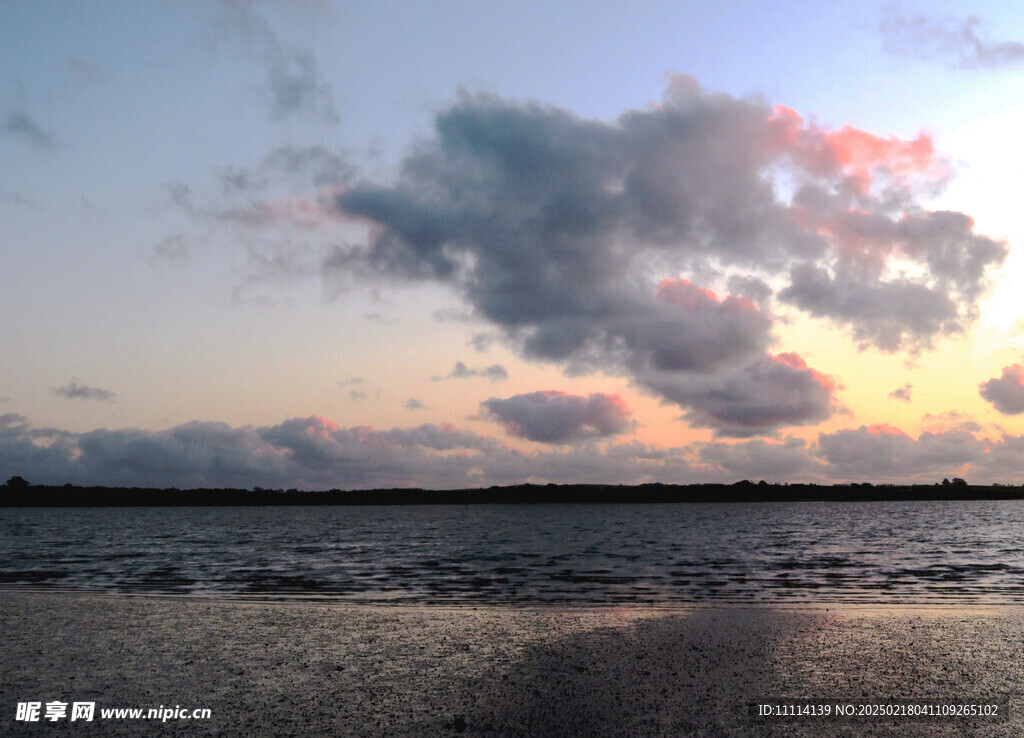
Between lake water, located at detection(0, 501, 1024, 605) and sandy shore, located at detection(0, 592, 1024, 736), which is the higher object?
sandy shore, located at detection(0, 592, 1024, 736)

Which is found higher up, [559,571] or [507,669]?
[507,669]

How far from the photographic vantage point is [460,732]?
11.6 m

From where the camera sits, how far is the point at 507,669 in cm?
1569

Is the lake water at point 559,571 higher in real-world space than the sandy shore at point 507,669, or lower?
lower

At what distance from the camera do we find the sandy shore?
1206cm

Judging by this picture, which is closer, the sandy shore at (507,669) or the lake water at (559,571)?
the sandy shore at (507,669)

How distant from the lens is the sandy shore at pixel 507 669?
12.1 meters

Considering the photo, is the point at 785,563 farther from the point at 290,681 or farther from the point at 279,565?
the point at 290,681

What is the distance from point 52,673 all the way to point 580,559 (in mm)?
37670

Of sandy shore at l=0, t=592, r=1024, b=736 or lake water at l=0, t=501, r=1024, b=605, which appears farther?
lake water at l=0, t=501, r=1024, b=605

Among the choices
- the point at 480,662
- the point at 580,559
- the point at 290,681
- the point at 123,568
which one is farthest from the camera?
the point at 580,559

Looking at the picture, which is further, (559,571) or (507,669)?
(559,571)

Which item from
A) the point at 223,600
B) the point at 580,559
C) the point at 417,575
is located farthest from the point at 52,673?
the point at 580,559

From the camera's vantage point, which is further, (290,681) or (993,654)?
(993,654)
